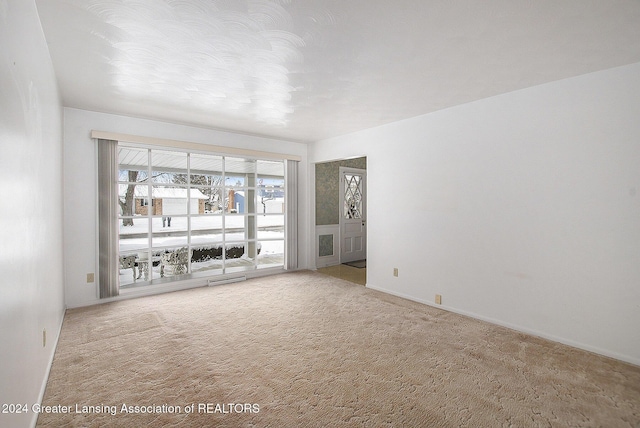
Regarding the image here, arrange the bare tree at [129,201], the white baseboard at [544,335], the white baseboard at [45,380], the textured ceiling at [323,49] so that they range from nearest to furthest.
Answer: the white baseboard at [45,380] < the textured ceiling at [323,49] < the white baseboard at [544,335] < the bare tree at [129,201]

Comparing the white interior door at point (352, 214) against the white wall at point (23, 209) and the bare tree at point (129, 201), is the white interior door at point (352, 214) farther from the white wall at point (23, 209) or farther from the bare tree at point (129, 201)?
the white wall at point (23, 209)

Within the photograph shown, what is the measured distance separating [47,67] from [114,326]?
2.63m

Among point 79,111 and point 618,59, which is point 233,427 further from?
point 79,111

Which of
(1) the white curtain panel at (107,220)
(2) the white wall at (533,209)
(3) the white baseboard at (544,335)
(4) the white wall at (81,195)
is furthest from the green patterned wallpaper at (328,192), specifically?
(1) the white curtain panel at (107,220)

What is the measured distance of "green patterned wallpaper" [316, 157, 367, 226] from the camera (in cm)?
662

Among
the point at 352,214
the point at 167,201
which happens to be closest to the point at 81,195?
the point at 167,201

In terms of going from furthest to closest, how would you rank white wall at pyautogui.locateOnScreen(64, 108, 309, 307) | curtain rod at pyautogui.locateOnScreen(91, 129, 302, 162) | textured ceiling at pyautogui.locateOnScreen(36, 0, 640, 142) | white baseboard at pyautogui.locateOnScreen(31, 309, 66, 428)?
curtain rod at pyautogui.locateOnScreen(91, 129, 302, 162) → white wall at pyautogui.locateOnScreen(64, 108, 309, 307) → textured ceiling at pyautogui.locateOnScreen(36, 0, 640, 142) → white baseboard at pyautogui.locateOnScreen(31, 309, 66, 428)

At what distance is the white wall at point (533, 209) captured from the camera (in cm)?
271

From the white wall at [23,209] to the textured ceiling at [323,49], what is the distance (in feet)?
1.52

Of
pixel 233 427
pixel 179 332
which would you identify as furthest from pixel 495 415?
pixel 179 332

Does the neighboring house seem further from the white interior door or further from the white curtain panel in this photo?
the white interior door

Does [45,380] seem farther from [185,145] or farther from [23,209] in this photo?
[185,145]

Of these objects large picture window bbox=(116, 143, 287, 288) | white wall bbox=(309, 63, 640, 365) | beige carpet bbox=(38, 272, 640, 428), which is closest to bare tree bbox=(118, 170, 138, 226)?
large picture window bbox=(116, 143, 287, 288)

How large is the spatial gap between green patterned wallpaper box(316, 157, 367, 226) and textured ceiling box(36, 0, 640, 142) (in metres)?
2.87
